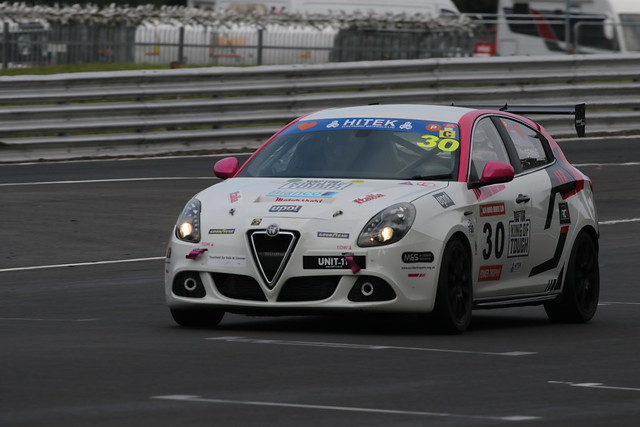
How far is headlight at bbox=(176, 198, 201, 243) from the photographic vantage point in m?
9.48

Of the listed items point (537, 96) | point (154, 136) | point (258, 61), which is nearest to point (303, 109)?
point (154, 136)

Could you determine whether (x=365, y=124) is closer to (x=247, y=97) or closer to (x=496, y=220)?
(x=496, y=220)

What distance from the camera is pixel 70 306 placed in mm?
11023

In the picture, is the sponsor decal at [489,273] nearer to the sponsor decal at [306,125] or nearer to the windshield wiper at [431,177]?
the windshield wiper at [431,177]

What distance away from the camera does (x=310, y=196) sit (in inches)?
371

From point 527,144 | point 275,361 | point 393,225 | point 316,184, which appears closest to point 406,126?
point 316,184

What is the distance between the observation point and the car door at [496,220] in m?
9.89

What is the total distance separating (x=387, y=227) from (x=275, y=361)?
4.98ft

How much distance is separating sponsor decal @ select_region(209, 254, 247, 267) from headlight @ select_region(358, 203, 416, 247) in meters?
0.69

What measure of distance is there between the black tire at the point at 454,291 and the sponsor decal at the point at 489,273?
24 cm

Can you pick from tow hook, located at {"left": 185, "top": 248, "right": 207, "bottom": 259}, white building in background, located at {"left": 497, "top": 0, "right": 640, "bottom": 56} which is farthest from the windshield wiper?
white building in background, located at {"left": 497, "top": 0, "right": 640, "bottom": 56}

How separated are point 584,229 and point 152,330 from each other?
3355mm

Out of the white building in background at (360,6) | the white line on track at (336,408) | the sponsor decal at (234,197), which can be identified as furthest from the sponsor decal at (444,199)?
the white building in background at (360,6)

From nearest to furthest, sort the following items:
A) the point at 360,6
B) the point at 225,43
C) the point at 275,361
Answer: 1. the point at 275,361
2. the point at 225,43
3. the point at 360,6
